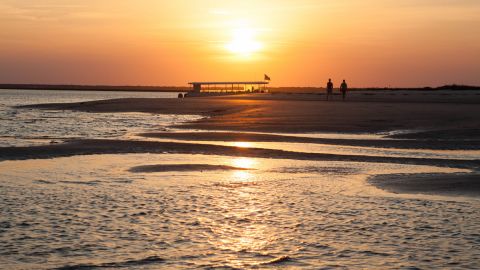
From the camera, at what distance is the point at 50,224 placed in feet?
34.3

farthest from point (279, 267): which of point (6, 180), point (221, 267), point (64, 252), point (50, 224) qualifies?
A: point (6, 180)

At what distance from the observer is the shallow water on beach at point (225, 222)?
28.1 feet

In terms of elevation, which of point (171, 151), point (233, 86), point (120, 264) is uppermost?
point (233, 86)

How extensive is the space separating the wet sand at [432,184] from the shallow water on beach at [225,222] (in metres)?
0.55

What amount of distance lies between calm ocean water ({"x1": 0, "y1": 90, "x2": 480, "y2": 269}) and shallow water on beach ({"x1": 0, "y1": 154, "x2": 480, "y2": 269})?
0.02 metres

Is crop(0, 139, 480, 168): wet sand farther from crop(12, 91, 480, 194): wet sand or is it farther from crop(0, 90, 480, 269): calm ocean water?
crop(0, 90, 480, 269): calm ocean water

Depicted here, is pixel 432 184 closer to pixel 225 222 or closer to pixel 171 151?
pixel 225 222

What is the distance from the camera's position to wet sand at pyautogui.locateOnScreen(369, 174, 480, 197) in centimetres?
1387

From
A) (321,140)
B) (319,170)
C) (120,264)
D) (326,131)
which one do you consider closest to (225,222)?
(120,264)

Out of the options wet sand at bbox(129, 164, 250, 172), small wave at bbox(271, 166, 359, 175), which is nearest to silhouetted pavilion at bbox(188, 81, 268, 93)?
wet sand at bbox(129, 164, 250, 172)

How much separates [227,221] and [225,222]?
84 mm

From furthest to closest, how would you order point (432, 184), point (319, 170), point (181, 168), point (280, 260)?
point (181, 168) → point (319, 170) → point (432, 184) → point (280, 260)

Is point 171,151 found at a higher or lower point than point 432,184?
lower

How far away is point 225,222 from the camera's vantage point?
10.7 m
